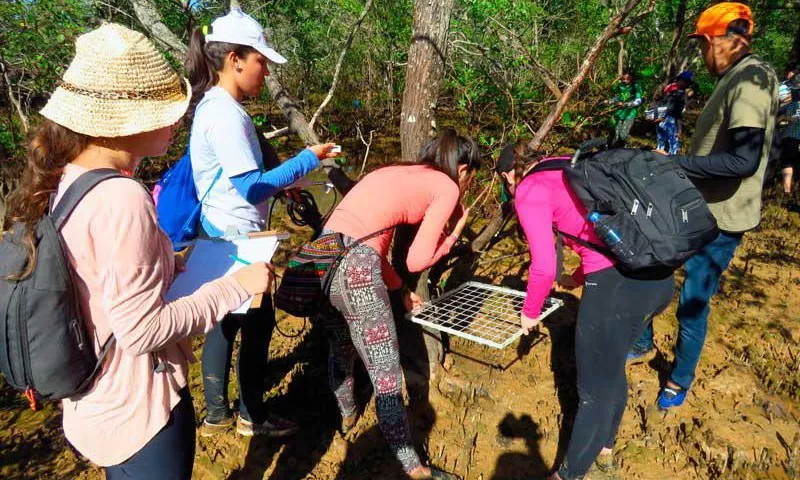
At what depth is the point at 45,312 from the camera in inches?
38.7

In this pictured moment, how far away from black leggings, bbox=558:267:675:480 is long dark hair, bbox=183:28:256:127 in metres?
1.73

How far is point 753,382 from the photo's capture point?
2977mm

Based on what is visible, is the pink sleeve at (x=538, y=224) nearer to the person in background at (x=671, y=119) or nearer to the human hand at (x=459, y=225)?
the human hand at (x=459, y=225)

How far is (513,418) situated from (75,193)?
8.41 feet

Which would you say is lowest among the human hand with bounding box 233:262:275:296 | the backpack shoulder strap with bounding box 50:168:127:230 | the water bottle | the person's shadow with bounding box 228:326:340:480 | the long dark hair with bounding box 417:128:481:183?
the person's shadow with bounding box 228:326:340:480

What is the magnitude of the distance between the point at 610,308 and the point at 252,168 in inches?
60.9

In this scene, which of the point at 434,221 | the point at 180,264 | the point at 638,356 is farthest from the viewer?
the point at 638,356

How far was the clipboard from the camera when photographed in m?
1.30

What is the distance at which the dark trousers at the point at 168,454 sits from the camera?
1.24 m

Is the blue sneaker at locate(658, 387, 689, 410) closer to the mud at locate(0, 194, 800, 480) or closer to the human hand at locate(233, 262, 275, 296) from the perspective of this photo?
the mud at locate(0, 194, 800, 480)

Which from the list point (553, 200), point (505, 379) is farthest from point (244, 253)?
point (505, 379)

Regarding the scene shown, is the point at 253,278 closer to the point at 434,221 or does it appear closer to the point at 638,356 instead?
the point at 434,221

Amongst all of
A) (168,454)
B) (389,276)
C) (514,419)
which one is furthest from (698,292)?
(168,454)

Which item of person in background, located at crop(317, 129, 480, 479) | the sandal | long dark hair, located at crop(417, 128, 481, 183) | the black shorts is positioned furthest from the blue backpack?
the black shorts
